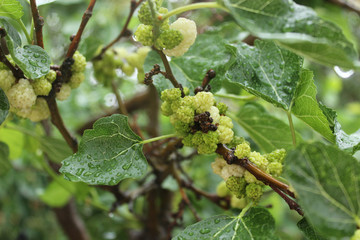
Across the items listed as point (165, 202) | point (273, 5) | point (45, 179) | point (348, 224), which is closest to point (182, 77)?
point (273, 5)

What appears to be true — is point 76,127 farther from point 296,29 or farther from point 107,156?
point 296,29

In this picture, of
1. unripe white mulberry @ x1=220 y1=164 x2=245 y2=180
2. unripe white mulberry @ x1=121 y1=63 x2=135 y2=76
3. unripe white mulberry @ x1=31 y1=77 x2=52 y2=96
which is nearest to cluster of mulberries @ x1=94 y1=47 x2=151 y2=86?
unripe white mulberry @ x1=121 y1=63 x2=135 y2=76

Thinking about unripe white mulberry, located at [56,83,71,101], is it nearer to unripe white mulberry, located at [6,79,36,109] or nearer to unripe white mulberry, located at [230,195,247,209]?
unripe white mulberry, located at [6,79,36,109]

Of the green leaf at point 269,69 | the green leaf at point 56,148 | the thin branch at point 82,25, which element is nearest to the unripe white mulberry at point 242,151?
the green leaf at point 269,69

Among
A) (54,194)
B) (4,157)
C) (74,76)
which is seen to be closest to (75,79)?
(74,76)

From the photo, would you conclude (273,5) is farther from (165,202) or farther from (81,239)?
(81,239)
